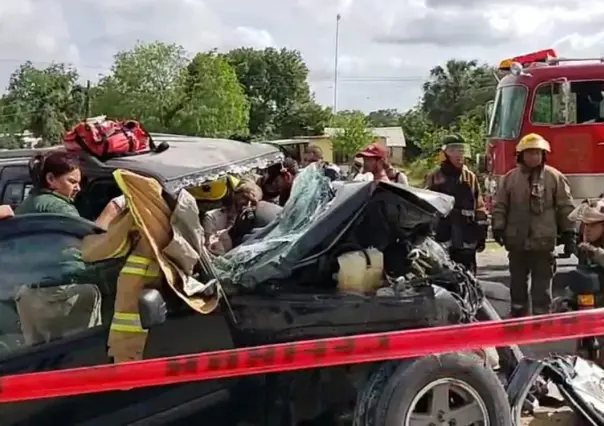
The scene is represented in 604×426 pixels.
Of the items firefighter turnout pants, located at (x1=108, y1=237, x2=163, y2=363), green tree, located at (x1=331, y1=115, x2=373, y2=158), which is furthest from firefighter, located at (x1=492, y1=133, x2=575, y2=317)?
green tree, located at (x1=331, y1=115, x2=373, y2=158)

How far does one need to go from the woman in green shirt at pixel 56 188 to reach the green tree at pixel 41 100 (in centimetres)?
5959

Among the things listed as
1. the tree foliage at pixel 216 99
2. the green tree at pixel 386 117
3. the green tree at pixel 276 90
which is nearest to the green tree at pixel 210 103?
the tree foliage at pixel 216 99

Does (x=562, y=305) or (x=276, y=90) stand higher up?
(x=276, y=90)

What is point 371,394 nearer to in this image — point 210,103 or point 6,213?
point 6,213

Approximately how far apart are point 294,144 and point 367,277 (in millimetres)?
8290

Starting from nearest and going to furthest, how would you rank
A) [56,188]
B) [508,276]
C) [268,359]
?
[268,359]
[56,188]
[508,276]

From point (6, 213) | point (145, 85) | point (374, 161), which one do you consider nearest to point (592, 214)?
point (374, 161)

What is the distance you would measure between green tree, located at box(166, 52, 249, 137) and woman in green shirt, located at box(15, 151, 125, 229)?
1953 inches

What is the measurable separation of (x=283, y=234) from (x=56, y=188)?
113 centimetres

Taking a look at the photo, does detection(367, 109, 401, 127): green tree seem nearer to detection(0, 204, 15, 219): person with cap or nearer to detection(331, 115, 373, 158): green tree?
detection(331, 115, 373, 158): green tree

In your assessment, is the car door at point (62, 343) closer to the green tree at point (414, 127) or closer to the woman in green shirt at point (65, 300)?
the woman in green shirt at point (65, 300)

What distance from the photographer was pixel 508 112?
39.3 ft

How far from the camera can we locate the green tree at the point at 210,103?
56.5 metres

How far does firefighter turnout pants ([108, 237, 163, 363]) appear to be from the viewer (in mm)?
3943
